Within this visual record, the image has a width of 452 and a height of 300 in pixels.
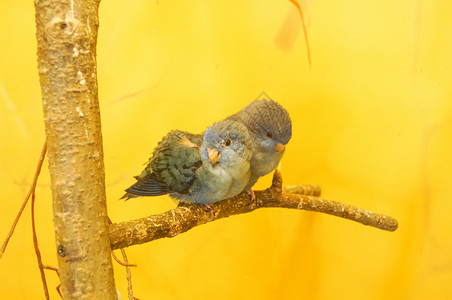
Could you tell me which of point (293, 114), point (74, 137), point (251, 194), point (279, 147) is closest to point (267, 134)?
point (279, 147)

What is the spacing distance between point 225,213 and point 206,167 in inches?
6.9

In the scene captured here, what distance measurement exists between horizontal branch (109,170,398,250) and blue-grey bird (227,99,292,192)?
7 centimetres

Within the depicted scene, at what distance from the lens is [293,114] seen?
1757 millimetres

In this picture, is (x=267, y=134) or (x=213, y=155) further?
(x=267, y=134)

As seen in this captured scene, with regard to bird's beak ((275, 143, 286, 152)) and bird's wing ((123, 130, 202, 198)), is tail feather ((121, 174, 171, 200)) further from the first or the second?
bird's beak ((275, 143, 286, 152))

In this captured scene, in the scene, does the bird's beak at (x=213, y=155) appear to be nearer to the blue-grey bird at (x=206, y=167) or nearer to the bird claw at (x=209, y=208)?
the blue-grey bird at (x=206, y=167)

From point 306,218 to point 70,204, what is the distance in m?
1.31

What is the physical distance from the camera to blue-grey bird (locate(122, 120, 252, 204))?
1.21 meters

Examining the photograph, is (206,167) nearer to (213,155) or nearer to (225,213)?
(213,155)

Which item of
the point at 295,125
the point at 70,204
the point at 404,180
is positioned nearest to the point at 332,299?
the point at 404,180

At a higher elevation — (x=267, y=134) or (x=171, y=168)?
(x=267, y=134)

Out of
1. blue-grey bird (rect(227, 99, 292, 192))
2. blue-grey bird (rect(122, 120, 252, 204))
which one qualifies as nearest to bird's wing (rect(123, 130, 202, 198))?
blue-grey bird (rect(122, 120, 252, 204))

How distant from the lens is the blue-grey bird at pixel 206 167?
3.98 ft

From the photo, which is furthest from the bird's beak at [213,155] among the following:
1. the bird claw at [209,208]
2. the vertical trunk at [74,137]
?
the vertical trunk at [74,137]
